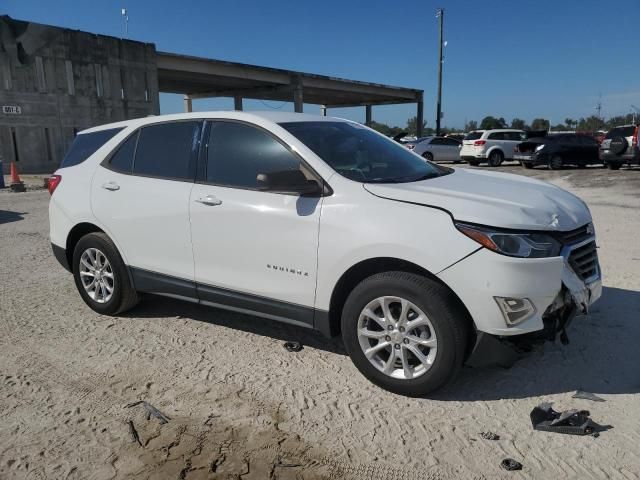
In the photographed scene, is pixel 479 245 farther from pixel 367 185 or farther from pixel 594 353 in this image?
pixel 594 353

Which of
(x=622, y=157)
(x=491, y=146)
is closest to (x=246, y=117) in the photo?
(x=622, y=157)

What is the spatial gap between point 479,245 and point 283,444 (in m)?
1.55

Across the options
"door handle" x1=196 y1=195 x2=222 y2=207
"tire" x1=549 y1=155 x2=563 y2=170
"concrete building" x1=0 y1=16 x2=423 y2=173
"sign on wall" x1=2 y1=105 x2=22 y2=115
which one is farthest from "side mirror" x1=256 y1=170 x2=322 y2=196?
"sign on wall" x1=2 y1=105 x2=22 y2=115

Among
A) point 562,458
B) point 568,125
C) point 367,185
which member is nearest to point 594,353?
point 562,458

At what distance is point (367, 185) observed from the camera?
3.45 m

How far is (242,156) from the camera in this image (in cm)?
398

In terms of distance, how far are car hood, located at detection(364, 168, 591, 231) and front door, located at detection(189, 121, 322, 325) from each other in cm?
59

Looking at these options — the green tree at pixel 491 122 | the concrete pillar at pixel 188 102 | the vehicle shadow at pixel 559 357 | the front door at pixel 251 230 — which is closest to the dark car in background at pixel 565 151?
the vehicle shadow at pixel 559 357

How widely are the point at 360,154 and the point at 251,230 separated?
103 cm

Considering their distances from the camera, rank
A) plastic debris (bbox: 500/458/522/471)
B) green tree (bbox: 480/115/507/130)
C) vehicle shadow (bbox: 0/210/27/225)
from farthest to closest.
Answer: green tree (bbox: 480/115/507/130), vehicle shadow (bbox: 0/210/27/225), plastic debris (bbox: 500/458/522/471)

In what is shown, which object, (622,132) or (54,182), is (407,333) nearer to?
(54,182)

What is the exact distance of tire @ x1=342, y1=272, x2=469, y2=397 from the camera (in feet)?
10.2

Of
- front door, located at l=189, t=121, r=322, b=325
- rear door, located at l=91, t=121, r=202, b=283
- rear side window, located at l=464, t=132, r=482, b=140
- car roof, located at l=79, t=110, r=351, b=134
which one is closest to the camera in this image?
front door, located at l=189, t=121, r=322, b=325

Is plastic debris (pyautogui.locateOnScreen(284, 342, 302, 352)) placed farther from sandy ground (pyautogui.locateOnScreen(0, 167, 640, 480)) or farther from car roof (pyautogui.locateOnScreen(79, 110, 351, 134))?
car roof (pyautogui.locateOnScreen(79, 110, 351, 134))
